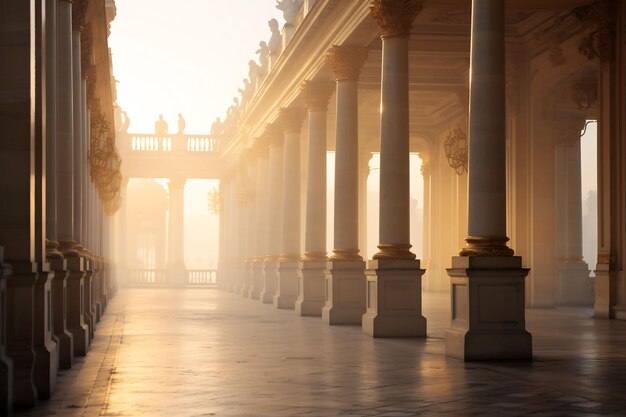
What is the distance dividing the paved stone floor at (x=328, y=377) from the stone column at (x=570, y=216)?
10.7 m

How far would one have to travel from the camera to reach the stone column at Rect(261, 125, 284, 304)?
1693 inches

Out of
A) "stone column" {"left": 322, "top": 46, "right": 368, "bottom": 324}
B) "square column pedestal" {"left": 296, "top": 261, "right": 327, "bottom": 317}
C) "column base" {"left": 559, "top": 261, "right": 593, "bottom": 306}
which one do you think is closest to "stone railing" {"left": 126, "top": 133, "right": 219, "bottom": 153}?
"square column pedestal" {"left": 296, "top": 261, "right": 327, "bottom": 317}

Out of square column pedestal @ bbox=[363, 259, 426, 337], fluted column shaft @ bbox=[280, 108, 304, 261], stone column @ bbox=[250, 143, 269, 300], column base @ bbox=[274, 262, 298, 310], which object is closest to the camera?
square column pedestal @ bbox=[363, 259, 426, 337]

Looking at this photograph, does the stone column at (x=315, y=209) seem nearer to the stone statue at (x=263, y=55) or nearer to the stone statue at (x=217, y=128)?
the stone statue at (x=263, y=55)

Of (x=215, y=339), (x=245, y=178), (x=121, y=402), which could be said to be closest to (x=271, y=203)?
(x=245, y=178)

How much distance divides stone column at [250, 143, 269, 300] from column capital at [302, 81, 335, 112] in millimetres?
13960

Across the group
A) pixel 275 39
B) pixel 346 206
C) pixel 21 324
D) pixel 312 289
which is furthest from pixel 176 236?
pixel 21 324

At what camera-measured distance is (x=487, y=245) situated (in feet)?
55.1

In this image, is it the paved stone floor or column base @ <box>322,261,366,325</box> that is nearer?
the paved stone floor

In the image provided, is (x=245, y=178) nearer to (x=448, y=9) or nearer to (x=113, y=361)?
(x=448, y=9)

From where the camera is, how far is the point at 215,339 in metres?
21.5

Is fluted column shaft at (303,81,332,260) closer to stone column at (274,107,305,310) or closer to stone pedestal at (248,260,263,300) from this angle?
stone column at (274,107,305,310)

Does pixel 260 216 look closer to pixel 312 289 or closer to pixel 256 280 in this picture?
pixel 256 280

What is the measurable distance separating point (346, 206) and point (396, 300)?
21.3 feet
